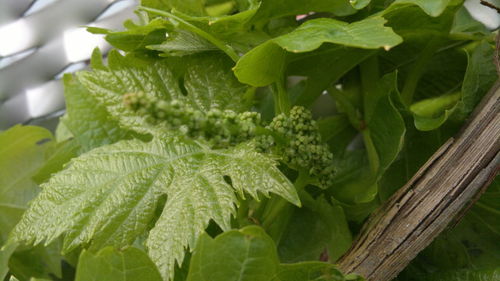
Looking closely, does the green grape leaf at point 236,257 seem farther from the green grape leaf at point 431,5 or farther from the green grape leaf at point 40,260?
the green grape leaf at point 40,260

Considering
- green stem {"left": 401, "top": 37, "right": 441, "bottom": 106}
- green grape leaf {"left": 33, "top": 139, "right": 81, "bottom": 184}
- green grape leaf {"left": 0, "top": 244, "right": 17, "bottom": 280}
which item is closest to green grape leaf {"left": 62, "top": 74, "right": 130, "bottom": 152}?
green grape leaf {"left": 33, "top": 139, "right": 81, "bottom": 184}

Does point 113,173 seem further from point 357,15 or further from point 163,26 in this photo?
point 357,15

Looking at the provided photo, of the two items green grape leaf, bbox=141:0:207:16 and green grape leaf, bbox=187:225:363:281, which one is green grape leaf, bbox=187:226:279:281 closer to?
green grape leaf, bbox=187:225:363:281

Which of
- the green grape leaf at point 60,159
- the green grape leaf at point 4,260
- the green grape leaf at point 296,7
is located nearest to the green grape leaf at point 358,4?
the green grape leaf at point 296,7

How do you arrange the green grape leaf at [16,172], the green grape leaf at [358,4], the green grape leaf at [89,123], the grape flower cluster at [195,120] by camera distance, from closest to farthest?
1. the grape flower cluster at [195,120]
2. the green grape leaf at [358,4]
3. the green grape leaf at [89,123]
4. the green grape leaf at [16,172]

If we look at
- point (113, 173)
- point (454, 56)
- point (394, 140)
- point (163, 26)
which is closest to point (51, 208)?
point (113, 173)

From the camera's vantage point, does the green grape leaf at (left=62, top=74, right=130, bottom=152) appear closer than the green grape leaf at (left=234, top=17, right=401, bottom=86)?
No
